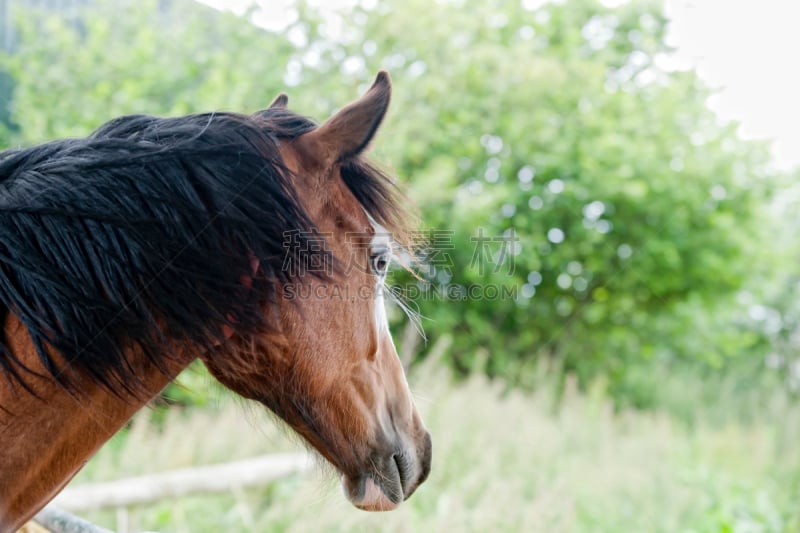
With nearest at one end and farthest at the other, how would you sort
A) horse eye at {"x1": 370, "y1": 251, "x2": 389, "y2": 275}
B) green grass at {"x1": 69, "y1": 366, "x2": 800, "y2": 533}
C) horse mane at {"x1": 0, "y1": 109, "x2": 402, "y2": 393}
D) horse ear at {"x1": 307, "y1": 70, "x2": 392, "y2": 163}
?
horse mane at {"x1": 0, "y1": 109, "x2": 402, "y2": 393}, horse ear at {"x1": 307, "y1": 70, "x2": 392, "y2": 163}, horse eye at {"x1": 370, "y1": 251, "x2": 389, "y2": 275}, green grass at {"x1": 69, "y1": 366, "x2": 800, "y2": 533}

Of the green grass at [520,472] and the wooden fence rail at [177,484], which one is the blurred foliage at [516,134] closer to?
the green grass at [520,472]

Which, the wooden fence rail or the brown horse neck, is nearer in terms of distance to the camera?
the brown horse neck

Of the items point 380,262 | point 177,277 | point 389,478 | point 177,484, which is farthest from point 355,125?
point 177,484

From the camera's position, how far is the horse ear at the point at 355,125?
1.32 m

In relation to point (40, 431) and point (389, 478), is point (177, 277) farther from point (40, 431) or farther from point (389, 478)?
point (389, 478)

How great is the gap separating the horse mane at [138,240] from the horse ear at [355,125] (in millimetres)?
131

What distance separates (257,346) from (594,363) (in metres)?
10.8

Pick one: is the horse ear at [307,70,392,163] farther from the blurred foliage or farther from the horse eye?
the blurred foliage

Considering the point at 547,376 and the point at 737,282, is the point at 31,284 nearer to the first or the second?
the point at 547,376

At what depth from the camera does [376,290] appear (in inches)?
58.2

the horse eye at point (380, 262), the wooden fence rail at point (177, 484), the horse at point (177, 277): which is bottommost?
the wooden fence rail at point (177, 484)

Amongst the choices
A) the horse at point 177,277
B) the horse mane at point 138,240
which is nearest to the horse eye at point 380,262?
the horse at point 177,277

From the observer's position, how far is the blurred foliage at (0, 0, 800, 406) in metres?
6.84

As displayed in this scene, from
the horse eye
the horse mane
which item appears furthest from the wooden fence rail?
the horse mane
